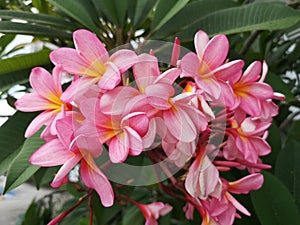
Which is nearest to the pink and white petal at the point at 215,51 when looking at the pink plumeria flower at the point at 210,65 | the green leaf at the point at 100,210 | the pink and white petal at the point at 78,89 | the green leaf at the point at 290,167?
the pink plumeria flower at the point at 210,65

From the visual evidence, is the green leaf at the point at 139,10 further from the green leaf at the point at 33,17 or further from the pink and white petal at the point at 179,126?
the pink and white petal at the point at 179,126

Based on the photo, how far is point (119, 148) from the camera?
34cm

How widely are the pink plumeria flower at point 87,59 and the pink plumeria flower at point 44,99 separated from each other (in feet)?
0.09

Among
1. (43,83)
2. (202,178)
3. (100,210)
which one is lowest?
(100,210)

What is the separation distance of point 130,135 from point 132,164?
127 millimetres

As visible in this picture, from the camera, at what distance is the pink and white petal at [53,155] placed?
36cm

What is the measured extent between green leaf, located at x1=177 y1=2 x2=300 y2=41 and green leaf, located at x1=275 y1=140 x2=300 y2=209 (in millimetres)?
243

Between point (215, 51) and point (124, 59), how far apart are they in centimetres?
9

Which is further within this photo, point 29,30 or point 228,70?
point 29,30

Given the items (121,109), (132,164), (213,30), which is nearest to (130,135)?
(121,109)

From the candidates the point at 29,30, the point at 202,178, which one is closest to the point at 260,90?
the point at 202,178

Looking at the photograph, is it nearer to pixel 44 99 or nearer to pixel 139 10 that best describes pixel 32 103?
pixel 44 99

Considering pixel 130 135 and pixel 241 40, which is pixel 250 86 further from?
pixel 241 40

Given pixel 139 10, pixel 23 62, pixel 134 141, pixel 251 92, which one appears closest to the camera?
pixel 134 141
